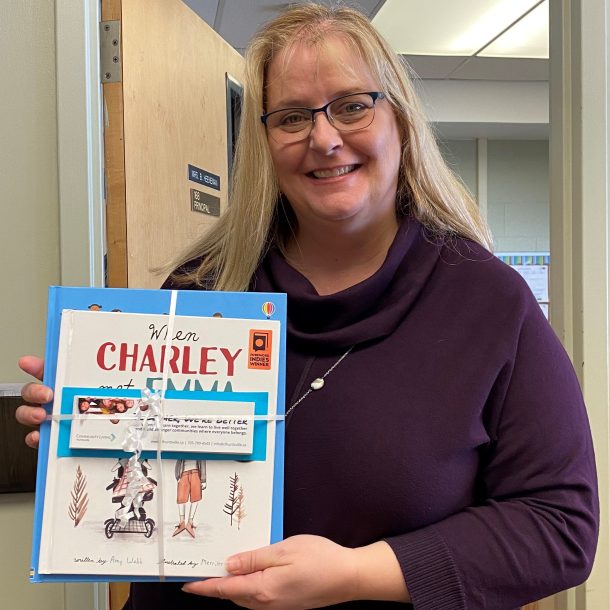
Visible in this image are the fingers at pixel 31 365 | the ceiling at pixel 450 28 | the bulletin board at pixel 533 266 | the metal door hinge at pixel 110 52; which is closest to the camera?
the fingers at pixel 31 365

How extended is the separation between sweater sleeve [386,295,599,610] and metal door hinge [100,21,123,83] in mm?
1023

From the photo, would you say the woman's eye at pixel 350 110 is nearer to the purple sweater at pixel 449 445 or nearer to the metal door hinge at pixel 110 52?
the purple sweater at pixel 449 445

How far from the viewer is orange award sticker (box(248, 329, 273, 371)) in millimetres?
778

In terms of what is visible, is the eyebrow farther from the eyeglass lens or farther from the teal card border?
the teal card border

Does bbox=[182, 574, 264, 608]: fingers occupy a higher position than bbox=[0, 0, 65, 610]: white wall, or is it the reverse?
bbox=[0, 0, 65, 610]: white wall

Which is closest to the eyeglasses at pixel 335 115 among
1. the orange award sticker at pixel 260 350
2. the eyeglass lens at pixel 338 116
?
the eyeglass lens at pixel 338 116

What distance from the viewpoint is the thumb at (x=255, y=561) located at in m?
0.72

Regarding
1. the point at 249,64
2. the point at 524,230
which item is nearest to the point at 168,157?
the point at 249,64

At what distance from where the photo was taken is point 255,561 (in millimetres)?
724

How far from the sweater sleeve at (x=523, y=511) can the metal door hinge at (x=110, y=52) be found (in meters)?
1.02

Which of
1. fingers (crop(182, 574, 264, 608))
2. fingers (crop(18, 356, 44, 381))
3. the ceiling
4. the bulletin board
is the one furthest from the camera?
the bulletin board

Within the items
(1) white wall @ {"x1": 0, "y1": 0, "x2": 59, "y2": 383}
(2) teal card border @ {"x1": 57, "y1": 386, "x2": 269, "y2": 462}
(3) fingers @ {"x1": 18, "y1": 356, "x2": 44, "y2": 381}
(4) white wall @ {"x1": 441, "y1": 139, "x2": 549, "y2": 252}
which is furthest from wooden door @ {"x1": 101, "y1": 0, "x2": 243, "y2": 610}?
(4) white wall @ {"x1": 441, "y1": 139, "x2": 549, "y2": 252}

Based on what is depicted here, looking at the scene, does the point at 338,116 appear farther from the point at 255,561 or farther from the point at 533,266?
the point at 533,266

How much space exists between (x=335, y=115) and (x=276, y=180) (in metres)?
0.16
